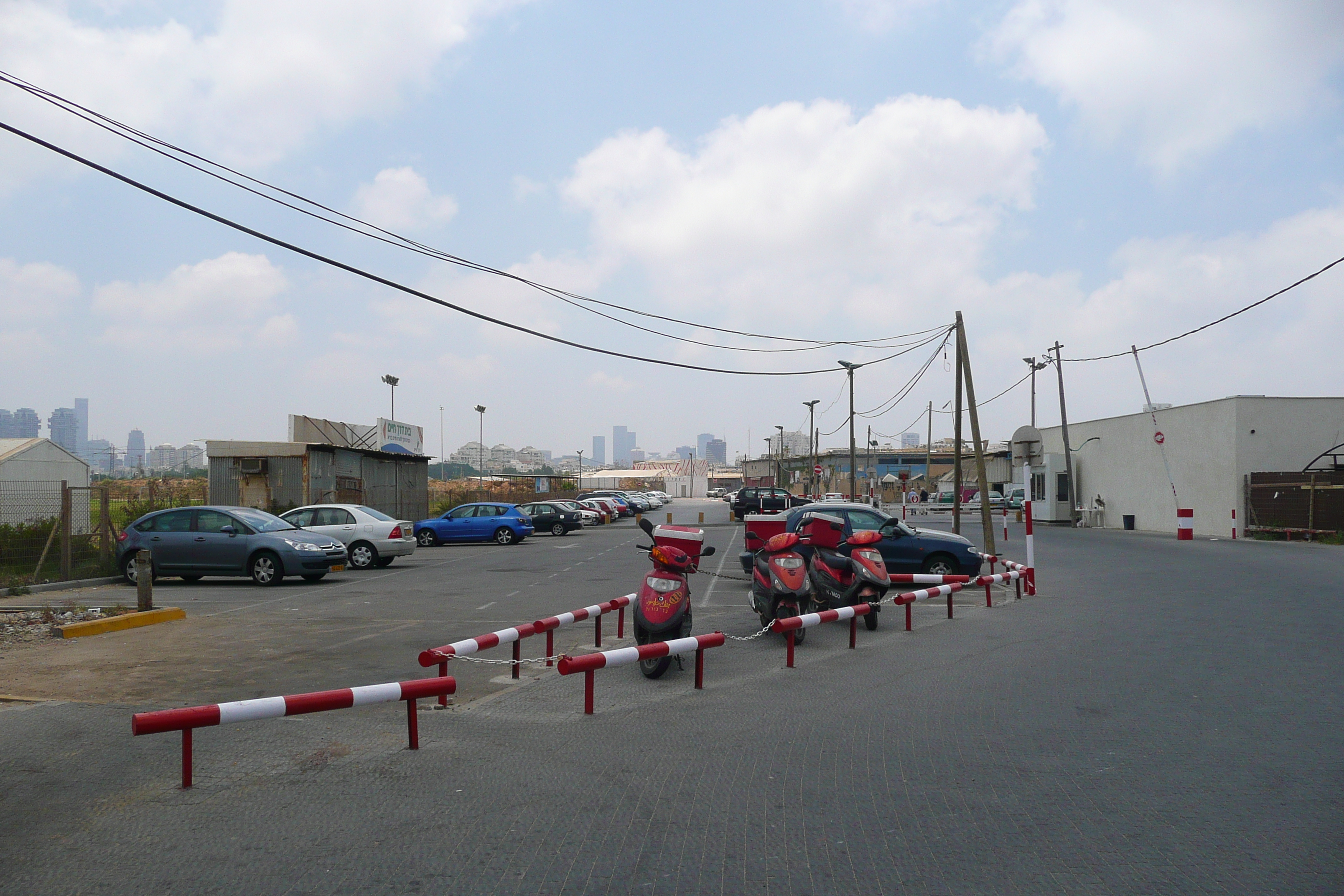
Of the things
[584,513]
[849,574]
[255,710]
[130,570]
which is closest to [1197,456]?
[584,513]

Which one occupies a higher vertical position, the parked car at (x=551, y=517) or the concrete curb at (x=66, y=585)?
the parked car at (x=551, y=517)

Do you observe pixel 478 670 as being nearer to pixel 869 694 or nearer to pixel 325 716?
pixel 325 716

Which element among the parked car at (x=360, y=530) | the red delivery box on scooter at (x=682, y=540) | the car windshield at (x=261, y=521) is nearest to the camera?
the red delivery box on scooter at (x=682, y=540)

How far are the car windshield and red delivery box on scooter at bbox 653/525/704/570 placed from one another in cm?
1065

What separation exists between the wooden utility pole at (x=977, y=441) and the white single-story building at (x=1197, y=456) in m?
15.1

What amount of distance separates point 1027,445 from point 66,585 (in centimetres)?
2455

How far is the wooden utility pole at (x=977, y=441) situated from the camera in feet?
66.2

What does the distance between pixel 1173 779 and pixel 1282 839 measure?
962mm

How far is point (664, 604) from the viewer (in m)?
8.83

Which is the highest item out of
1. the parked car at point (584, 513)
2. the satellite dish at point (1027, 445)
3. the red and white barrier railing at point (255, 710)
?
the satellite dish at point (1027, 445)

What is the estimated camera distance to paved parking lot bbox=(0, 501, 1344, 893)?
4184 mm

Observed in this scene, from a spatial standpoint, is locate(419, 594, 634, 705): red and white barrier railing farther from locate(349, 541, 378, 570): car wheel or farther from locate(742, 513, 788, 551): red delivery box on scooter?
locate(349, 541, 378, 570): car wheel

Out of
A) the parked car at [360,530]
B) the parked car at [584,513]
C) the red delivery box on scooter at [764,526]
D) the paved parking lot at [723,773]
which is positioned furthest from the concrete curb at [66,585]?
the parked car at [584,513]

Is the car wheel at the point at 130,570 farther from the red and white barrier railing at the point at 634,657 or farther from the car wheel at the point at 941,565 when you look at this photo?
the car wheel at the point at 941,565
